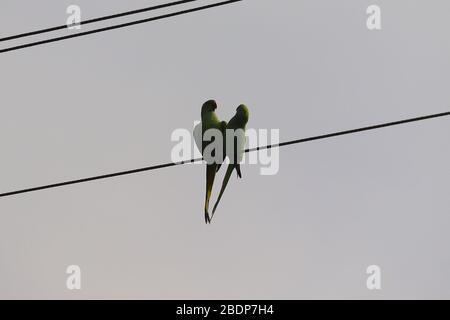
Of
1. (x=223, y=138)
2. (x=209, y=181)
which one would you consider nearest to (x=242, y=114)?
(x=223, y=138)

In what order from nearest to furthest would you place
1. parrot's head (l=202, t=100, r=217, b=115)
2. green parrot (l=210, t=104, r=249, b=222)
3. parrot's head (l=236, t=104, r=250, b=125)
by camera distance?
green parrot (l=210, t=104, r=249, b=222) → parrot's head (l=236, t=104, r=250, b=125) → parrot's head (l=202, t=100, r=217, b=115)

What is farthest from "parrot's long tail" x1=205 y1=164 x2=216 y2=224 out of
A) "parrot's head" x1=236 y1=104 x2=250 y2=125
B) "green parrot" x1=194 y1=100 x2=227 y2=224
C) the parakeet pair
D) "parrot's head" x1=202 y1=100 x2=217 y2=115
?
"parrot's head" x1=202 y1=100 x2=217 y2=115

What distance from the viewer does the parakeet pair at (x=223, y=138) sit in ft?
30.5

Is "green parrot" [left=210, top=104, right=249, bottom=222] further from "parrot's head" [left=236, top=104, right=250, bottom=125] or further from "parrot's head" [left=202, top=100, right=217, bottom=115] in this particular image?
"parrot's head" [left=202, top=100, right=217, bottom=115]

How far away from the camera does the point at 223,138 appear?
31.9ft

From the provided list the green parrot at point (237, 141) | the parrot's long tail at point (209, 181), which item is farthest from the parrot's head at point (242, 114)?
the parrot's long tail at point (209, 181)

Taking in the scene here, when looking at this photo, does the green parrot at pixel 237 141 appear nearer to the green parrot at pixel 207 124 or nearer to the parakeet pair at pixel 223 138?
the parakeet pair at pixel 223 138

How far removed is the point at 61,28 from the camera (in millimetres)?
7336

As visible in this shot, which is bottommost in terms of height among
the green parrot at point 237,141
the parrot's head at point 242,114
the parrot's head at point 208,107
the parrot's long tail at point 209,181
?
the parrot's long tail at point 209,181

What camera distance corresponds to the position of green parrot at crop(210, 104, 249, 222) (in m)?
9.22

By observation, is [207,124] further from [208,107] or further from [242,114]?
[242,114]

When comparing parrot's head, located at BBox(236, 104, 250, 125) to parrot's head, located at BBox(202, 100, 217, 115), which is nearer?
parrot's head, located at BBox(236, 104, 250, 125)

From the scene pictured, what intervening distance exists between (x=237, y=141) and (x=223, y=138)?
0.52 feet
